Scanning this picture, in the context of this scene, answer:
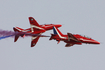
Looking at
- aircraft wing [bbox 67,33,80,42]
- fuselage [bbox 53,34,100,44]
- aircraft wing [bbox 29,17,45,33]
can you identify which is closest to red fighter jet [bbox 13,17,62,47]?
aircraft wing [bbox 29,17,45,33]

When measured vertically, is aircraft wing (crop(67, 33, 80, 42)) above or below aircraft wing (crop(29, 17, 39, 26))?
below

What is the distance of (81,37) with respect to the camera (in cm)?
6150

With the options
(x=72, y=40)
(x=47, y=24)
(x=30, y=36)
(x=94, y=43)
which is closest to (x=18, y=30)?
(x=30, y=36)

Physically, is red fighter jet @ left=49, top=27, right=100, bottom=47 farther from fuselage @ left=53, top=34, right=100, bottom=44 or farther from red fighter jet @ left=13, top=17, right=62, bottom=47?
red fighter jet @ left=13, top=17, right=62, bottom=47

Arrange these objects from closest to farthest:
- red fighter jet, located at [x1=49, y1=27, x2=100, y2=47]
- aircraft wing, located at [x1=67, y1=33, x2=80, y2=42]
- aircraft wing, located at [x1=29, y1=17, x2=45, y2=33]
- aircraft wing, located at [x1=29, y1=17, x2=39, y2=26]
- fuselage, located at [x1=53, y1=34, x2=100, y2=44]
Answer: aircraft wing, located at [x1=67, y1=33, x2=80, y2=42], red fighter jet, located at [x1=49, y1=27, x2=100, y2=47], fuselage, located at [x1=53, y1=34, x2=100, y2=44], aircraft wing, located at [x1=29, y1=17, x2=45, y2=33], aircraft wing, located at [x1=29, y1=17, x2=39, y2=26]

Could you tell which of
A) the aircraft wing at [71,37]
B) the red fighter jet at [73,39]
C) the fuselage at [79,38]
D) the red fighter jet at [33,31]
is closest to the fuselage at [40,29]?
the red fighter jet at [33,31]

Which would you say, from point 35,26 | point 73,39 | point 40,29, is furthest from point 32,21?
point 73,39

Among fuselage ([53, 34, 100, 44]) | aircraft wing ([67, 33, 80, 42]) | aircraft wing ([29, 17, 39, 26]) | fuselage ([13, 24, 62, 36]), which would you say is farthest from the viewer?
aircraft wing ([29, 17, 39, 26])

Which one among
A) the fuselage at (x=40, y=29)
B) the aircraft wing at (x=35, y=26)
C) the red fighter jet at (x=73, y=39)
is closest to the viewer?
the red fighter jet at (x=73, y=39)

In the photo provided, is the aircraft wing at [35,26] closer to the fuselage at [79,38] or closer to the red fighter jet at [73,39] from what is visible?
the red fighter jet at [73,39]

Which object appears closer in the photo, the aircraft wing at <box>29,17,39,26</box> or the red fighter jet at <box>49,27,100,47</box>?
the red fighter jet at <box>49,27,100,47</box>

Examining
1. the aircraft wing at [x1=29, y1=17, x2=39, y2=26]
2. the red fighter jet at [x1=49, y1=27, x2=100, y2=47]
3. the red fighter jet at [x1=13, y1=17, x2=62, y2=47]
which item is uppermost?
the aircraft wing at [x1=29, y1=17, x2=39, y2=26]

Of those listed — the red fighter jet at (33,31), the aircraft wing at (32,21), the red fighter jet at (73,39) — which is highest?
the aircraft wing at (32,21)

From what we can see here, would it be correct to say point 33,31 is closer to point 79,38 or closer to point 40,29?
point 40,29
